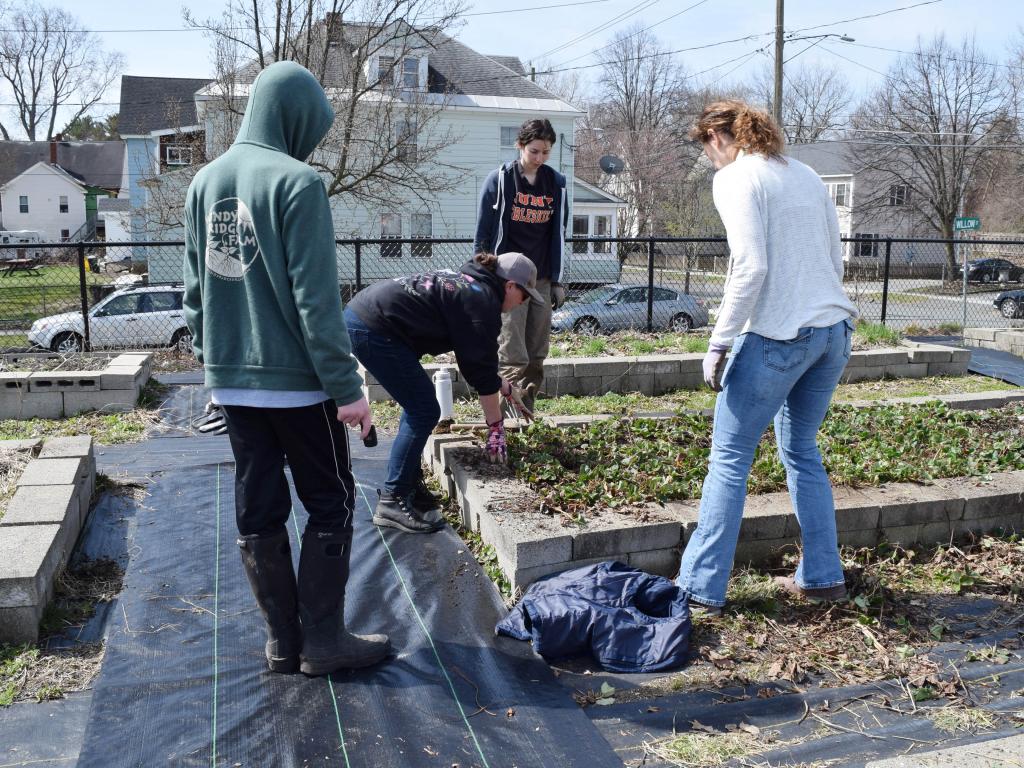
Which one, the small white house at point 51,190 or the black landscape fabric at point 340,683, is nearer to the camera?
the black landscape fabric at point 340,683

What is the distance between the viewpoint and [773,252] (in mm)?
2947

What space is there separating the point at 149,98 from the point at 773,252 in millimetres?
33988

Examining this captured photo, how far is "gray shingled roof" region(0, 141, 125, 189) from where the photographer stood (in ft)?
197

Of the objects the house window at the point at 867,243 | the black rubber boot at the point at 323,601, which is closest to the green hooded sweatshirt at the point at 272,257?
the black rubber boot at the point at 323,601

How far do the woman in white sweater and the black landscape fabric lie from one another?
861 millimetres

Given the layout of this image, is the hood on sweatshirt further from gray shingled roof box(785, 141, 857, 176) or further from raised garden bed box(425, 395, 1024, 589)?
gray shingled roof box(785, 141, 857, 176)

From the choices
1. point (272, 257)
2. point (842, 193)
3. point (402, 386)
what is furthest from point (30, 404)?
point (842, 193)

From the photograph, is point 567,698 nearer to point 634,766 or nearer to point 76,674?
point 634,766

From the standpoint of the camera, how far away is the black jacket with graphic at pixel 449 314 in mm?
3713

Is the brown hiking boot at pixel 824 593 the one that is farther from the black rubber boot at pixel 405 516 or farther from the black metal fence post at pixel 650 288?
the black metal fence post at pixel 650 288

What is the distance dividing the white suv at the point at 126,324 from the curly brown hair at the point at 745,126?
8615mm

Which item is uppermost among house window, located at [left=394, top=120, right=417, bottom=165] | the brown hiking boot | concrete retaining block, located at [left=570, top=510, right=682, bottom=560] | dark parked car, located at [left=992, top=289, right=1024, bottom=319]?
house window, located at [left=394, top=120, right=417, bottom=165]

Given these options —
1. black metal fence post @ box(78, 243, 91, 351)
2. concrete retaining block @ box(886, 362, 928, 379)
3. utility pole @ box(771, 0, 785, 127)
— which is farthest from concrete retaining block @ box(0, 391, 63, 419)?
utility pole @ box(771, 0, 785, 127)

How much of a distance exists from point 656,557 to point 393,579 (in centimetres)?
109
